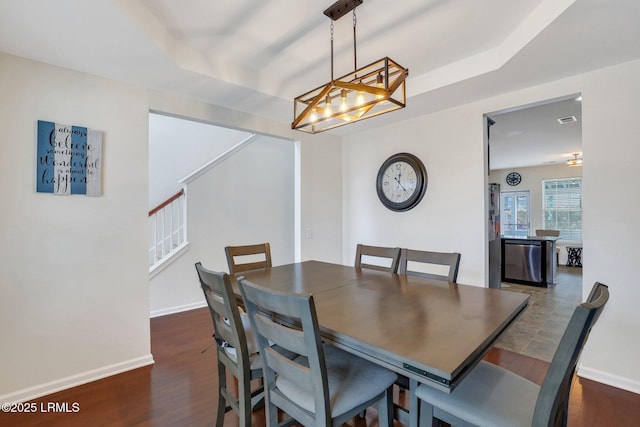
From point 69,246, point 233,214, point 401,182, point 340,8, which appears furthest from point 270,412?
point 233,214

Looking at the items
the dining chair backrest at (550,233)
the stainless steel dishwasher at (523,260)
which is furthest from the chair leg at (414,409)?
the dining chair backrest at (550,233)

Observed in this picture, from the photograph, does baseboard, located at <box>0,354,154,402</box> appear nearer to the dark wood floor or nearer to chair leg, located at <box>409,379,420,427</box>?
the dark wood floor

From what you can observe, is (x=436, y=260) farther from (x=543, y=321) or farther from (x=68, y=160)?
(x=68, y=160)

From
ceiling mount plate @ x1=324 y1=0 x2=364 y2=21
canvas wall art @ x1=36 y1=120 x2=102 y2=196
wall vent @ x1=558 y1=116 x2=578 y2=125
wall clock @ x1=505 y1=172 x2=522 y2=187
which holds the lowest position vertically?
canvas wall art @ x1=36 y1=120 x2=102 y2=196

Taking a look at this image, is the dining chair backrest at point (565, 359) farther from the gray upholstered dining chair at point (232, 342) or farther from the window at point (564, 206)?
the window at point (564, 206)

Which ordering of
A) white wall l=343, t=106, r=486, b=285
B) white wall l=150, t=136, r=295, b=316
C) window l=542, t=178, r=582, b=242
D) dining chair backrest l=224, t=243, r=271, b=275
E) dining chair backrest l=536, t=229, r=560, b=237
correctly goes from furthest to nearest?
window l=542, t=178, r=582, b=242 → dining chair backrest l=536, t=229, r=560, b=237 → white wall l=150, t=136, r=295, b=316 → white wall l=343, t=106, r=486, b=285 → dining chair backrest l=224, t=243, r=271, b=275

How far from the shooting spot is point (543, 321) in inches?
139

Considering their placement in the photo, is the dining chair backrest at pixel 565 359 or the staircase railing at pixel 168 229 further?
the staircase railing at pixel 168 229

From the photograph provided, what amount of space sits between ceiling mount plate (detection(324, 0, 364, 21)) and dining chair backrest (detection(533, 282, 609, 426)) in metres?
1.83

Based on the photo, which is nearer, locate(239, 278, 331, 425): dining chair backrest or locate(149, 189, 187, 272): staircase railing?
locate(239, 278, 331, 425): dining chair backrest

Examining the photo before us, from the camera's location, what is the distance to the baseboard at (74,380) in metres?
2.02

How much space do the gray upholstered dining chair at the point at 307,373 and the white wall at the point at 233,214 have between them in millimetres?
2818

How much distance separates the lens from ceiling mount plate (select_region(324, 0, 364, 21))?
1.76 meters

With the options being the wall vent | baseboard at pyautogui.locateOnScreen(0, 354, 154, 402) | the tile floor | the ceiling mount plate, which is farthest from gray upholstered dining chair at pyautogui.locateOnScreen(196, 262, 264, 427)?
the wall vent
